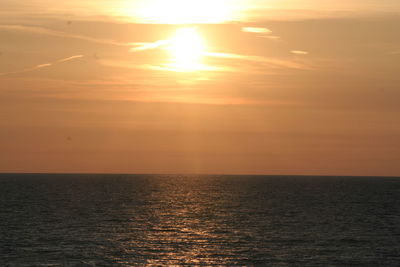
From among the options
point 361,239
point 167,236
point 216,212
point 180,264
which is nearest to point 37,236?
point 167,236

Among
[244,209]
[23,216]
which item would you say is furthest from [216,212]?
[23,216]

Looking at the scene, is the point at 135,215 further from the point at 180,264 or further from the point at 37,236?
the point at 180,264

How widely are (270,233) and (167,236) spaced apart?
1561 centimetres

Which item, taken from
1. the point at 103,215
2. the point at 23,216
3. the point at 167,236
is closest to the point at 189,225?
the point at 167,236

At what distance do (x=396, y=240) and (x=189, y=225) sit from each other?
34.6 metres

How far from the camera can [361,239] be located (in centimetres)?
9156

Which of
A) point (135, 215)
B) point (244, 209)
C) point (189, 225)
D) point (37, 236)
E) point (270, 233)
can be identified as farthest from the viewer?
point (244, 209)

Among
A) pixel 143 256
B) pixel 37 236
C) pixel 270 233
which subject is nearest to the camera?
pixel 143 256

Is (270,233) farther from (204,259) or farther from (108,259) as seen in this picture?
(108,259)

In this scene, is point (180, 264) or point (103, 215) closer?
point (180, 264)

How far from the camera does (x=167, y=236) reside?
307 feet

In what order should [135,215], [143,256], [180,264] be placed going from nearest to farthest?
[180,264], [143,256], [135,215]

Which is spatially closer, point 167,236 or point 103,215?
point 167,236

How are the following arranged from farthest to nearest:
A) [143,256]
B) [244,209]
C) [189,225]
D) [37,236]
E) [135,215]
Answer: [244,209] < [135,215] < [189,225] < [37,236] < [143,256]
